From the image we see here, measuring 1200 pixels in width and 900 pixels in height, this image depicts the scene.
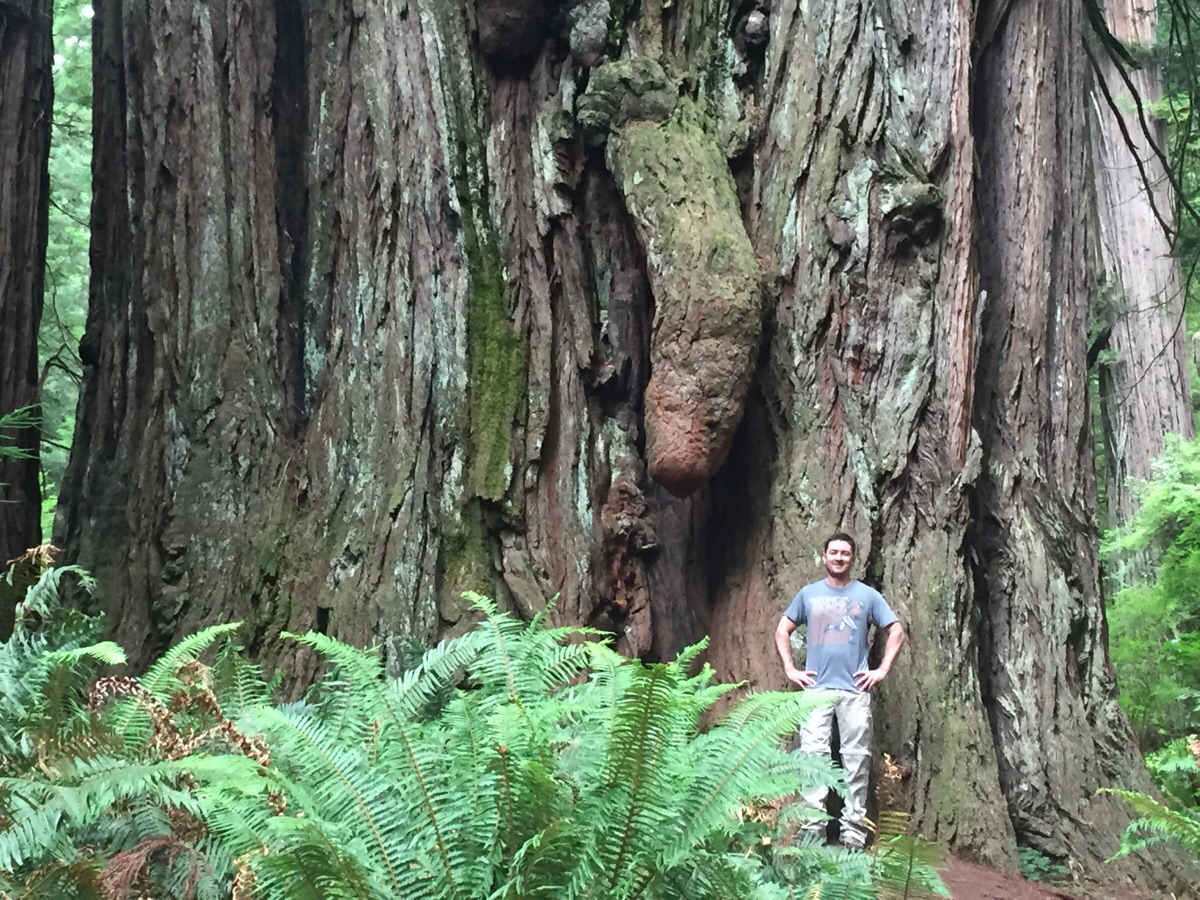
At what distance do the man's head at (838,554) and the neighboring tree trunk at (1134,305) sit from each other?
8.44 metres

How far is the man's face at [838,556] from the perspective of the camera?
5242 millimetres

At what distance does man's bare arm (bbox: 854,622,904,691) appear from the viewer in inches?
205

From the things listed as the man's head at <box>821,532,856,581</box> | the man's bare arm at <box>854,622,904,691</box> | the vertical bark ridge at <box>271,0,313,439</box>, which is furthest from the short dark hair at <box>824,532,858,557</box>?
the vertical bark ridge at <box>271,0,313,439</box>

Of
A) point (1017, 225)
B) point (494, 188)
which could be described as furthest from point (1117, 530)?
point (494, 188)

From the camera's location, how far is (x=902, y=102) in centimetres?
577

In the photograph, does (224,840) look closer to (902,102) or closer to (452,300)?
(452,300)

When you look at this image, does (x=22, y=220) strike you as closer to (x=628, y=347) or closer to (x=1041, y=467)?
(x=628, y=347)

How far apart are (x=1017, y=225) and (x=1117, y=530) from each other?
719 cm

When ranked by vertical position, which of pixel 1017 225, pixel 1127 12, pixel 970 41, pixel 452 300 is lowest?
pixel 452 300

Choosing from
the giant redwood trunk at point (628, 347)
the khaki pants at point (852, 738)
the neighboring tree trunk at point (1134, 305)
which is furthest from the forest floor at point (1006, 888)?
the neighboring tree trunk at point (1134, 305)

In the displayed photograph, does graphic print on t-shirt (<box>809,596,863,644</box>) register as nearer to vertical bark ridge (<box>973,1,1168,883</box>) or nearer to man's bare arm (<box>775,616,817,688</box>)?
man's bare arm (<box>775,616,817,688</box>)

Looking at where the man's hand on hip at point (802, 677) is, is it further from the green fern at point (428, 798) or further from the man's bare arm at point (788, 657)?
the green fern at point (428, 798)

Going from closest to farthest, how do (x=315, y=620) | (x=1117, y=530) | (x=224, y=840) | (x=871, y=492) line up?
(x=224, y=840) → (x=315, y=620) → (x=871, y=492) → (x=1117, y=530)

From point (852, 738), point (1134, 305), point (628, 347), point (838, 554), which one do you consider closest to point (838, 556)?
point (838, 554)
